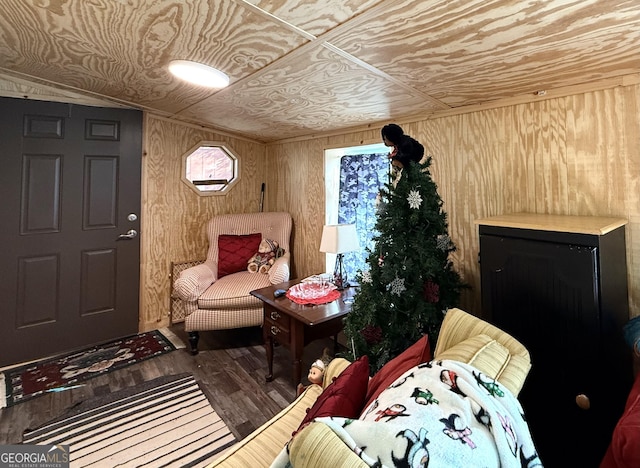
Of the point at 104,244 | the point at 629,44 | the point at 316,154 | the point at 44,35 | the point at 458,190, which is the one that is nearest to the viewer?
the point at 629,44

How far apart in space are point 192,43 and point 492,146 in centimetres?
172

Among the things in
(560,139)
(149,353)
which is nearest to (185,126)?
(149,353)

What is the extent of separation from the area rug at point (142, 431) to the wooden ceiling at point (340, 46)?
2.09 m

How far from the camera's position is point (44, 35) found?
1.65 metres

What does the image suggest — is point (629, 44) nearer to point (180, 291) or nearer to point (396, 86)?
point (396, 86)

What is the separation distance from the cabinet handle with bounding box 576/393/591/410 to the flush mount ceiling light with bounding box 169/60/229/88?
2.28m

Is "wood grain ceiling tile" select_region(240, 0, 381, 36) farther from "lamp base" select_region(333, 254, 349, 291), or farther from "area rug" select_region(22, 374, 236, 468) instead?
"area rug" select_region(22, 374, 236, 468)

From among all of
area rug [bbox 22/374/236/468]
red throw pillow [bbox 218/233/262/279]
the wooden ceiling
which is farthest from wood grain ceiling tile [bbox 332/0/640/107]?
red throw pillow [bbox 218/233/262/279]

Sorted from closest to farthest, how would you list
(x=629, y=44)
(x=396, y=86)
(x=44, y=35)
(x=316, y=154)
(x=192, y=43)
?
(x=629, y=44) < (x=192, y=43) < (x=44, y=35) < (x=396, y=86) < (x=316, y=154)

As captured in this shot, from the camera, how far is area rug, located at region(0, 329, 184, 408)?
2230 millimetres

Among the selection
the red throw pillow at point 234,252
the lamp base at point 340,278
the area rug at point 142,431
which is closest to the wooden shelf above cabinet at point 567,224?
the lamp base at point 340,278

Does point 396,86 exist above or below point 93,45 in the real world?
below

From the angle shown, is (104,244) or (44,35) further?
(104,244)

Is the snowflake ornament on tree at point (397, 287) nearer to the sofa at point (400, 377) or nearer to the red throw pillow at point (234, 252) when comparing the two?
the sofa at point (400, 377)
